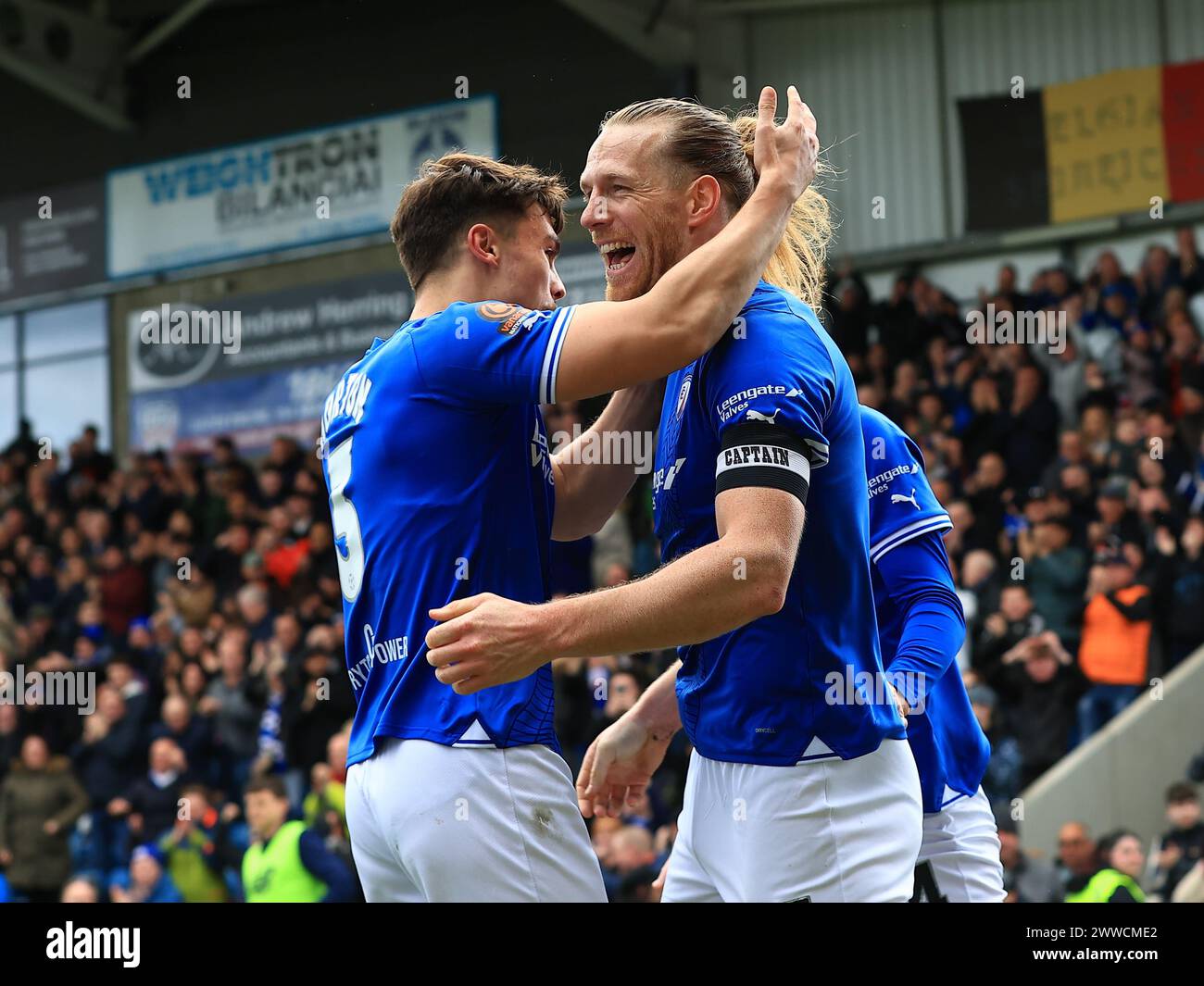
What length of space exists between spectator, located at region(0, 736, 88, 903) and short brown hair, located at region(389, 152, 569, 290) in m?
10.8

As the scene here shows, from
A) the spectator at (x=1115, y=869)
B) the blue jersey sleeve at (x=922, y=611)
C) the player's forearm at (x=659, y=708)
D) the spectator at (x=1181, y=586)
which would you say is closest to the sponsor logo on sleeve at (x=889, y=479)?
the blue jersey sleeve at (x=922, y=611)

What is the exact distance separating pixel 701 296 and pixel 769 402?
271mm

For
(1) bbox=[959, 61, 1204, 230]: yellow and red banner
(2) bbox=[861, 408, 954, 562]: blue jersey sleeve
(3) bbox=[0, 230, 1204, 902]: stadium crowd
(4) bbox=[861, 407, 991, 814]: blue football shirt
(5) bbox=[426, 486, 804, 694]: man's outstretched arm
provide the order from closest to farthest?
(5) bbox=[426, 486, 804, 694]: man's outstretched arm, (4) bbox=[861, 407, 991, 814]: blue football shirt, (2) bbox=[861, 408, 954, 562]: blue jersey sleeve, (3) bbox=[0, 230, 1204, 902]: stadium crowd, (1) bbox=[959, 61, 1204, 230]: yellow and red banner

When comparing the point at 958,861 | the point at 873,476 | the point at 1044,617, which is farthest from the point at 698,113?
the point at 1044,617

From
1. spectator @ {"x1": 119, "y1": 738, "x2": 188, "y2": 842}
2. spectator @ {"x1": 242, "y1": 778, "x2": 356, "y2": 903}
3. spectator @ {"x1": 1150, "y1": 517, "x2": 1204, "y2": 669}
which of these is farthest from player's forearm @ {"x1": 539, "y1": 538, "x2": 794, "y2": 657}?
spectator @ {"x1": 119, "y1": 738, "x2": 188, "y2": 842}

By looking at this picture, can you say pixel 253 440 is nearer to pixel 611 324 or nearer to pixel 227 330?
pixel 227 330

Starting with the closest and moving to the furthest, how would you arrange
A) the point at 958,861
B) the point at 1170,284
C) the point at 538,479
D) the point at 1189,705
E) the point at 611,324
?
1. the point at 611,324
2. the point at 538,479
3. the point at 958,861
4. the point at 1189,705
5. the point at 1170,284

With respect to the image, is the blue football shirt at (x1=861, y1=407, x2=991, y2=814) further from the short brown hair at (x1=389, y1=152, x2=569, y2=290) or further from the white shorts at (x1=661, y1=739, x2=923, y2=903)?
the short brown hair at (x1=389, y1=152, x2=569, y2=290)

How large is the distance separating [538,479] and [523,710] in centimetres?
57

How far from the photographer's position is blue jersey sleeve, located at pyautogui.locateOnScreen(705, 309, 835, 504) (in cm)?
326

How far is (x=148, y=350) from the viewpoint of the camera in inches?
833

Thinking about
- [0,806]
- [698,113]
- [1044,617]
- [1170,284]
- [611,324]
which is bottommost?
[0,806]

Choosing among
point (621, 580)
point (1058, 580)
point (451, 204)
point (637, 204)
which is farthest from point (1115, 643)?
point (451, 204)

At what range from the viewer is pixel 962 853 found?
4.71 meters
